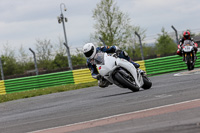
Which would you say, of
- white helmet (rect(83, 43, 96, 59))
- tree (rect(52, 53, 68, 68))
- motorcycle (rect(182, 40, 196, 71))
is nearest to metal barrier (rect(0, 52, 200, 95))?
motorcycle (rect(182, 40, 196, 71))

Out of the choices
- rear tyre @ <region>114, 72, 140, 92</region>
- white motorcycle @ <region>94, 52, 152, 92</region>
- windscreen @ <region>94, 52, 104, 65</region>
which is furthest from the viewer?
windscreen @ <region>94, 52, 104, 65</region>

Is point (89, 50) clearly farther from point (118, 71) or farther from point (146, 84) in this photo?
point (146, 84)

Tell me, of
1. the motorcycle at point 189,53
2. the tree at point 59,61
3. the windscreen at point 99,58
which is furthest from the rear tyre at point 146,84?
the tree at point 59,61

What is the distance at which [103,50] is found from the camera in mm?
9734

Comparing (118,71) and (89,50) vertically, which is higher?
(89,50)

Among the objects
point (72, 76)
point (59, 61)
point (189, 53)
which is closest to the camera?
point (189, 53)

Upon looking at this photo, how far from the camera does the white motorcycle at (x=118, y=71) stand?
29.5ft

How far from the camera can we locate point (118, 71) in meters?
9.04

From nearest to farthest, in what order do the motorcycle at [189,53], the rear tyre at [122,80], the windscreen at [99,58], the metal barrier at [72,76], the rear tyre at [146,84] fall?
the rear tyre at [122,80] < the windscreen at [99,58] < the rear tyre at [146,84] < the motorcycle at [189,53] < the metal barrier at [72,76]

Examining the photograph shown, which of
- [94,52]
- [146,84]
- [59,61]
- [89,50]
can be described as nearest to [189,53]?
[146,84]

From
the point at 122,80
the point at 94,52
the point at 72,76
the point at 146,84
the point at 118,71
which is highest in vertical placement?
the point at 94,52

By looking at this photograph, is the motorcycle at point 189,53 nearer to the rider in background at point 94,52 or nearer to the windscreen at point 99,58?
the rider in background at point 94,52

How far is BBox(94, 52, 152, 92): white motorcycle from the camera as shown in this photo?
8.98 m

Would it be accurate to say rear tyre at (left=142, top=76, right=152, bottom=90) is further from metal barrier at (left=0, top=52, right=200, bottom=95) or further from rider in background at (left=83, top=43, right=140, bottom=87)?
metal barrier at (left=0, top=52, right=200, bottom=95)
